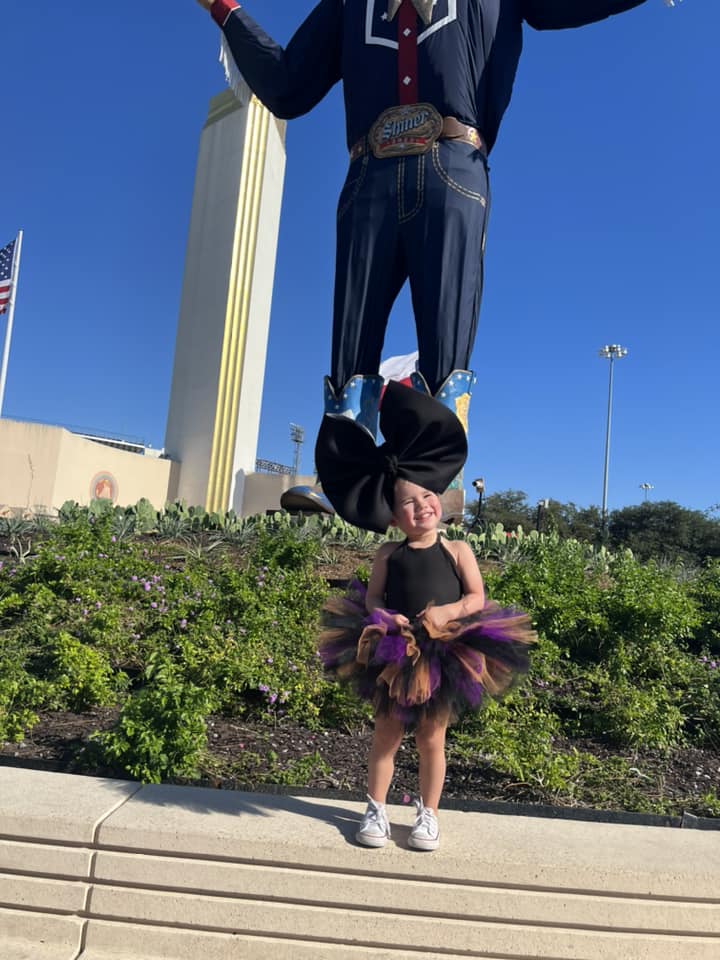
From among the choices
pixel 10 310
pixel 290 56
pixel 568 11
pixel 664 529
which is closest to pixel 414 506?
pixel 568 11

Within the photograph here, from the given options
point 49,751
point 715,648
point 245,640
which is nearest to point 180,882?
point 49,751

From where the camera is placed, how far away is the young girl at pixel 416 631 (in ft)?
7.04

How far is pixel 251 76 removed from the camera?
6359 millimetres

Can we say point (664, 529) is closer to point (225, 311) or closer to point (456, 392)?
point (225, 311)

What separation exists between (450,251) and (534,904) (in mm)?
4424

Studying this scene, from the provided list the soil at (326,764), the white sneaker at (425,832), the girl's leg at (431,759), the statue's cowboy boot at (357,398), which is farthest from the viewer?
the statue's cowboy boot at (357,398)

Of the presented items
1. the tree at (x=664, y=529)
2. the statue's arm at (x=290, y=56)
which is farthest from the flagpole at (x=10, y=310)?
the tree at (x=664, y=529)

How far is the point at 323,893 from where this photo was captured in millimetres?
2006

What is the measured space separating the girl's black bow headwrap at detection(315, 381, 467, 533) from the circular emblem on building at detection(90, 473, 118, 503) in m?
18.6

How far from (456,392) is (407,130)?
1991mm

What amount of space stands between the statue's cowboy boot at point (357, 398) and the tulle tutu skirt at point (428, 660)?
349cm

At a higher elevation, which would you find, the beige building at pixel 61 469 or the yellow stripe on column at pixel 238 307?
the yellow stripe on column at pixel 238 307

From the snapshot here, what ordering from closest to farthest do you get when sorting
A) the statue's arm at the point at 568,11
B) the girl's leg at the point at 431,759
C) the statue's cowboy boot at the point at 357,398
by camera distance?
the girl's leg at the point at 431,759, the statue's arm at the point at 568,11, the statue's cowboy boot at the point at 357,398

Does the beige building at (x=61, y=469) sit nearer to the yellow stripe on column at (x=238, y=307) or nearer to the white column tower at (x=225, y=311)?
the white column tower at (x=225, y=311)
